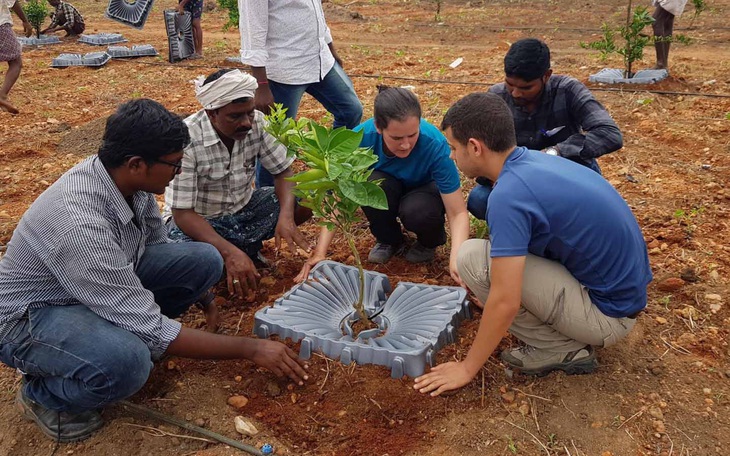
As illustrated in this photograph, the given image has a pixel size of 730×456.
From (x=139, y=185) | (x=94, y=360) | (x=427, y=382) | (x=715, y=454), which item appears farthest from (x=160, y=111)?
(x=715, y=454)

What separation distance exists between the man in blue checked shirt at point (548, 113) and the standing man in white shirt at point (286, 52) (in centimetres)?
100

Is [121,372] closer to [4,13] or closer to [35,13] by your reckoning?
[4,13]

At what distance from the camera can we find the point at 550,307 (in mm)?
2100

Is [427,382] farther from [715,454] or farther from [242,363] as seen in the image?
[715,454]

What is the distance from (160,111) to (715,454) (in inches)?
80.8

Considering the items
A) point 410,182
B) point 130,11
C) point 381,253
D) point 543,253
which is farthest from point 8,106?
point 543,253

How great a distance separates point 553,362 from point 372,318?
777mm

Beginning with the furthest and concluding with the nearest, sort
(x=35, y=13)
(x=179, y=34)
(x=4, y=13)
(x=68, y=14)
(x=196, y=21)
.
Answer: (x=68, y=14), (x=35, y=13), (x=196, y=21), (x=179, y=34), (x=4, y=13)

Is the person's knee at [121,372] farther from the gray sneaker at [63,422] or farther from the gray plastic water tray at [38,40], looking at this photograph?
the gray plastic water tray at [38,40]

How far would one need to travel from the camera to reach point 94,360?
6.39 ft

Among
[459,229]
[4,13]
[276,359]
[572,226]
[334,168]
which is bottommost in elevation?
[276,359]

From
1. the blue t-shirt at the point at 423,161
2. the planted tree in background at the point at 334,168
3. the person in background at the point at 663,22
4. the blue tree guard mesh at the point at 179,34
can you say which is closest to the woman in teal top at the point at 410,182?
the blue t-shirt at the point at 423,161

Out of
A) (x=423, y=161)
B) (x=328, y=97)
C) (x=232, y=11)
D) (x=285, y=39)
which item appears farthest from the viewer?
(x=232, y=11)

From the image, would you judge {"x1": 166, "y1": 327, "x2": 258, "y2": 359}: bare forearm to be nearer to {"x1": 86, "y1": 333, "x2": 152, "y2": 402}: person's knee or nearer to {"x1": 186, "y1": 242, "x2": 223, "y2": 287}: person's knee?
{"x1": 86, "y1": 333, "x2": 152, "y2": 402}: person's knee
